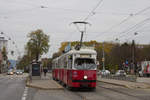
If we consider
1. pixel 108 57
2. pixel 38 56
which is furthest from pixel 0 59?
pixel 38 56

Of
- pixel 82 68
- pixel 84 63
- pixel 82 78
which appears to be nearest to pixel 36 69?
pixel 84 63

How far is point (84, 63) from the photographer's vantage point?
762 inches

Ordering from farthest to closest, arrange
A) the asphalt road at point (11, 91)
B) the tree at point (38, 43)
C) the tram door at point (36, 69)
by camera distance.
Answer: the tree at point (38, 43) < the tram door at point (36, 69) < the asphalt road at point (11, 91)

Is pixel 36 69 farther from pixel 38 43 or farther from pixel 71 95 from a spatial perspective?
pixel 38 43

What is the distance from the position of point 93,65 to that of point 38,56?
33818 millimetres

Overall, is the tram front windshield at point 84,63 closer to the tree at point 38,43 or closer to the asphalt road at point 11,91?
the asphalt road at point 11,91

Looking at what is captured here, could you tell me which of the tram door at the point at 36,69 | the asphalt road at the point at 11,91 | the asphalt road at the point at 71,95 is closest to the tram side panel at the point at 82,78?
the asphalt road at the point at 71,95

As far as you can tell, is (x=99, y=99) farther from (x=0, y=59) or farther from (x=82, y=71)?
(x=0, y=59)

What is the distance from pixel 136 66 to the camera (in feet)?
282

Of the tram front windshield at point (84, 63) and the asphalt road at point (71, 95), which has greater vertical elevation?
the tram front windshield at point (84, 63)

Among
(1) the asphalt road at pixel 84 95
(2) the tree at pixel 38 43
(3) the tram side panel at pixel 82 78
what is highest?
(2) the tree at pixel 38 43

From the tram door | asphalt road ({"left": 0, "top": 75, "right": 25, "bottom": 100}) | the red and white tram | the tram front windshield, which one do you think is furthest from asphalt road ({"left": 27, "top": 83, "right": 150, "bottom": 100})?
the tram door

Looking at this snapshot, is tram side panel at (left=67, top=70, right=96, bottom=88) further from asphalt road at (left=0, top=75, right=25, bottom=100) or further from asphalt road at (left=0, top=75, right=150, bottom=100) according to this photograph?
asphalt road at (left=0, top=75, right=25, bottom=100)

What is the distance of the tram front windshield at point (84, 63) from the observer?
62.7 feet
